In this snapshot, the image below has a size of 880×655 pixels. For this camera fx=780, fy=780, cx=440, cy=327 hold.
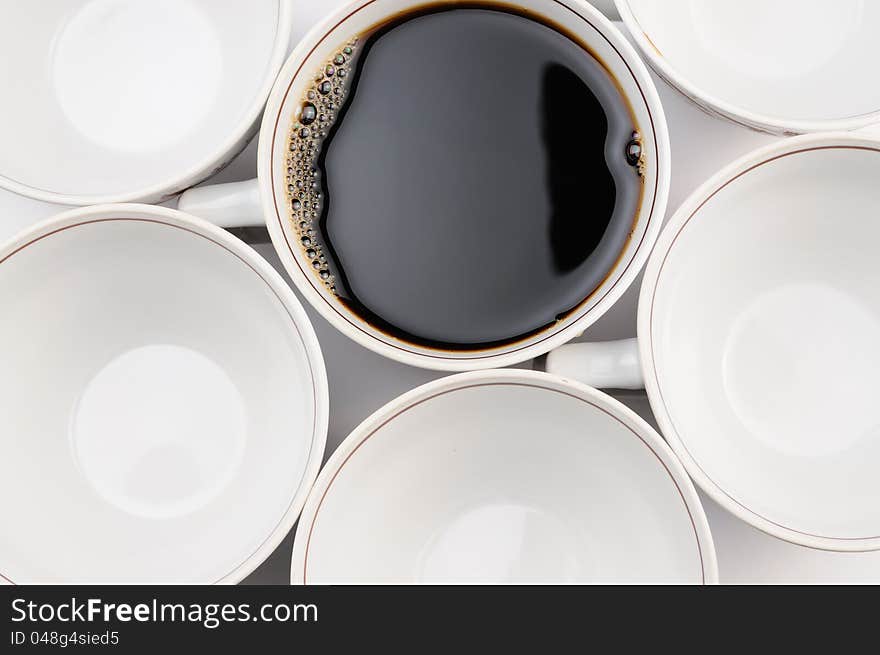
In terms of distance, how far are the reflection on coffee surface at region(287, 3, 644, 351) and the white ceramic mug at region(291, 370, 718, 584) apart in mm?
85

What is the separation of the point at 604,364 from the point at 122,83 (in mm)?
633

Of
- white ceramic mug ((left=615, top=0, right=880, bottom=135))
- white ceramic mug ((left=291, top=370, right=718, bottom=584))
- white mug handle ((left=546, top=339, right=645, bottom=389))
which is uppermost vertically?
white ceramic mug ((left=615, top=0, right=880, bottom=135))

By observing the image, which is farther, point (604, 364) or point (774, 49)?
point (774, 49)

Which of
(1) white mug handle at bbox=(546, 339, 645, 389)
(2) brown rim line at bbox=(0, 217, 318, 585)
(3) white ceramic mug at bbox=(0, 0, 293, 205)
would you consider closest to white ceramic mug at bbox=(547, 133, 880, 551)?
(1) white mug handle at bbox=(546, 339, 645, 389)

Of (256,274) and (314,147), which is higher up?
(314,147)

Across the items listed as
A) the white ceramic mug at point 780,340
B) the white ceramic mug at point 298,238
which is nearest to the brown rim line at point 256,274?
the white ceramic mug at point 298,238

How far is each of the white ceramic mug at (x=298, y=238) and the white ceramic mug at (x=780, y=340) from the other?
0.04 metres

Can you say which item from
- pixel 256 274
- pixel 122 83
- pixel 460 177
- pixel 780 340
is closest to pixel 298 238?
pixel 256 274

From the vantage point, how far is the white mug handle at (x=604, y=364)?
740mm

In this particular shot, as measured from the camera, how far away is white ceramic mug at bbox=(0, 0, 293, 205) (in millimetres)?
861

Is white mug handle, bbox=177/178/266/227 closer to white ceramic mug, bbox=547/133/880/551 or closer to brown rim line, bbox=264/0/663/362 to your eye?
brown rim line, bbox=264/0/663/362

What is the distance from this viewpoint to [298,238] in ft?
2.61

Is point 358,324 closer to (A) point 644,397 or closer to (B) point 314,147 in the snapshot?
(B) point 314,147

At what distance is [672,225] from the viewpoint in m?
0.73
